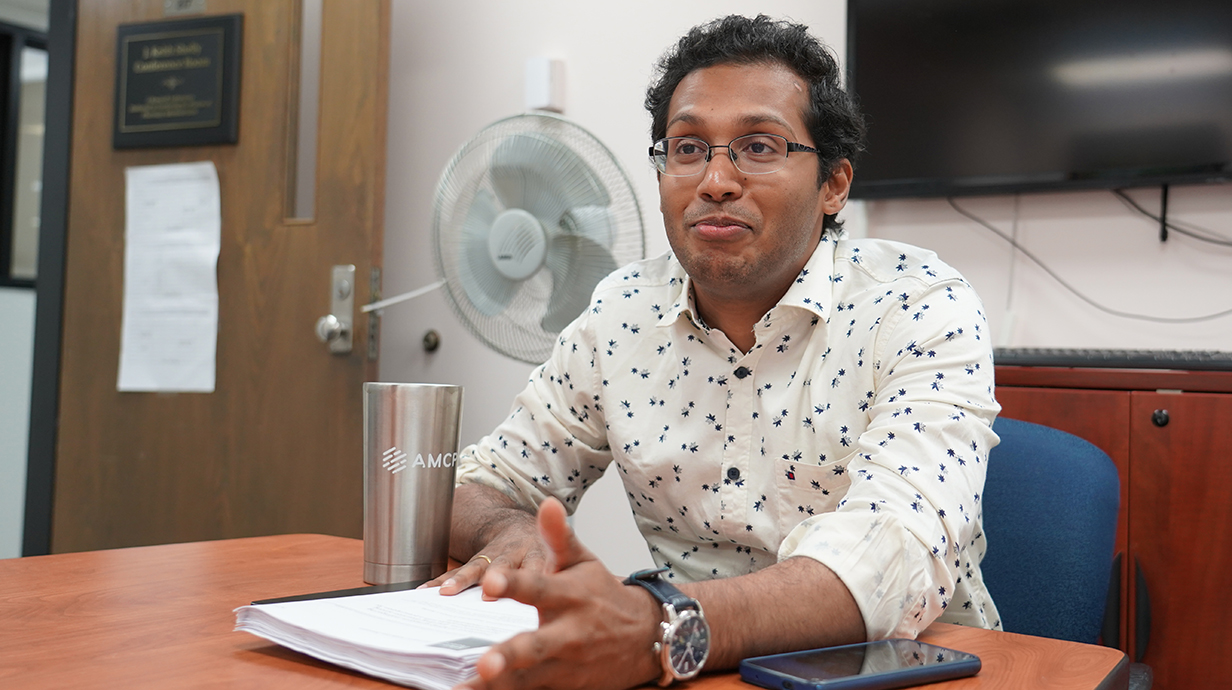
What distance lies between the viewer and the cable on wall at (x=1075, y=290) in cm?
206

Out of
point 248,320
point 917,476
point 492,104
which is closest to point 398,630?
point 917,476

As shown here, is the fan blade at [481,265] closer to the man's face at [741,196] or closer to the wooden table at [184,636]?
the man's face at [741,196]

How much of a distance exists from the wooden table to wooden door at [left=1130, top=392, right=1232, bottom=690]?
3.43 feet

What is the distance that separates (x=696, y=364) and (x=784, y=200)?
0.25m

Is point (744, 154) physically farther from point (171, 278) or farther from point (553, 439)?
point (171, 278)

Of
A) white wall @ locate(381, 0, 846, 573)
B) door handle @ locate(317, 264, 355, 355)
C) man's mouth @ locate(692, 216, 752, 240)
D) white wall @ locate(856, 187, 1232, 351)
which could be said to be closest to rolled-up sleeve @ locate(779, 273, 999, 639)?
man's mouth @ locate(692, 216, 752, 240)

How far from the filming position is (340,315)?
103 inches

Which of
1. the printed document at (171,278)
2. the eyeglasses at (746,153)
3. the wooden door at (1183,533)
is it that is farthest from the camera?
the printed document at (171,278)

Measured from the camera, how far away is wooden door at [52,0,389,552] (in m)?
2.63

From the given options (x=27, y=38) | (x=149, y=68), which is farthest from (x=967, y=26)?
(x=27, y=38)

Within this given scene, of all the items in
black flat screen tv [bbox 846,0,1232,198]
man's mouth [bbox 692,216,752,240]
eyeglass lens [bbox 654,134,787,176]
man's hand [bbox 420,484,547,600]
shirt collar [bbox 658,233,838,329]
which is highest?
black flat screen tv [bbox 846,0,1232,198]

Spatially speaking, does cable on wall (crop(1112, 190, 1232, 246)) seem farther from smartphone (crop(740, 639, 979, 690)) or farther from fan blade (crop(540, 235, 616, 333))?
smartphone (crop(740, 639, 979, 690))

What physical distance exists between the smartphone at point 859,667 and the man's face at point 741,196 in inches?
25.9

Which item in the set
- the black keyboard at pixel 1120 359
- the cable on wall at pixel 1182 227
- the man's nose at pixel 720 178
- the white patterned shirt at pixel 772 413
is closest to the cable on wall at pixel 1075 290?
the cable on wall at pixel 1182 227
